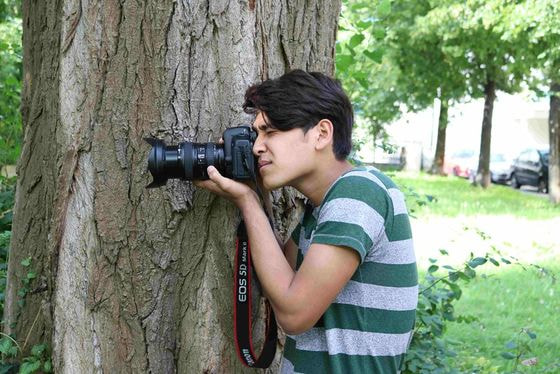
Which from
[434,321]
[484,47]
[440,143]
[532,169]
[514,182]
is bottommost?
[514,182]

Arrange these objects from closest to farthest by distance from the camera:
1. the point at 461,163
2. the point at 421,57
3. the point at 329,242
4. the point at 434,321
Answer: the point at 329,242 < the point at 434,321 < the point at 421,57 < the point at 461,163

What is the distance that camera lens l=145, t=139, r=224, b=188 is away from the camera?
97.3 inches

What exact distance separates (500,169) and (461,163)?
4466 mm

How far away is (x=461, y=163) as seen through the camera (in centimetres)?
3228

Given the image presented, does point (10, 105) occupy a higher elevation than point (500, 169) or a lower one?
higher

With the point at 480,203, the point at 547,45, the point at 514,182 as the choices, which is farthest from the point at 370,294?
the point at 514,182

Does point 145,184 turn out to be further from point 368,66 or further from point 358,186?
point 368,66

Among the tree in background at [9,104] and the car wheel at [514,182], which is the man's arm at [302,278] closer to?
the tree in background at [9,104]

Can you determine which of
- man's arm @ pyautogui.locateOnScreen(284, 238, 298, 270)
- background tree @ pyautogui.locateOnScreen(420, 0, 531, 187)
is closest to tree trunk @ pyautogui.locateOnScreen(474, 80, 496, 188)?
background tree @ pyautogui.locateOnScreen(420, 0, 531, 187)

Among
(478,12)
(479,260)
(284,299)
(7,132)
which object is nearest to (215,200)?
(284,299)

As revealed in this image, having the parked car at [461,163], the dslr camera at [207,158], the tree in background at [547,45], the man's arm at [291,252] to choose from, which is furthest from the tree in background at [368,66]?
the parked car at [461,163]

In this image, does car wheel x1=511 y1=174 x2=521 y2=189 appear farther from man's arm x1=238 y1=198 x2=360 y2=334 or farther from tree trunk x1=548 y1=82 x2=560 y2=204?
man's arm x1=238 y1=198 x2=360 y2=334

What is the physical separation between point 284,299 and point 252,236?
10.5 inches

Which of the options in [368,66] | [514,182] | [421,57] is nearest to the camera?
[368,66]
